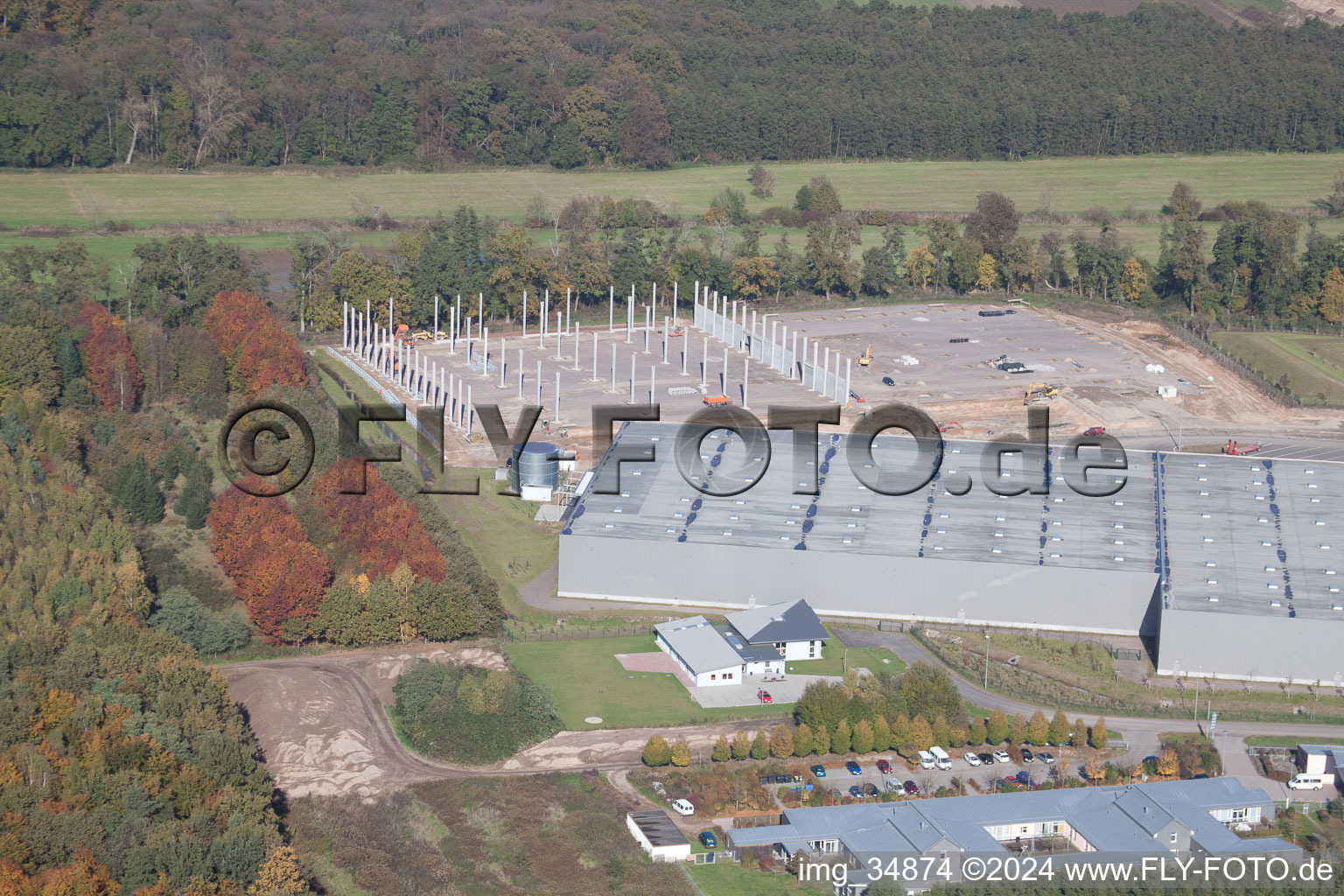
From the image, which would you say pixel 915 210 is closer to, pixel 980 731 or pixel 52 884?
pixel 980 731

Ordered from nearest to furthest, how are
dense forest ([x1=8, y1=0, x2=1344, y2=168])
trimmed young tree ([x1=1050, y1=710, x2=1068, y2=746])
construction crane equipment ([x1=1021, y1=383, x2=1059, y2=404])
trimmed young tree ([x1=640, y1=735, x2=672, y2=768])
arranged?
trimmed young tree ([x1=640, y1=735, x2=672, y2=768]) < trimmed young tree ([x1=1050, y1=710, x2=1068, y2=746]) < construction crane equipment ([x1=1021, y1=383, x2=1059, y2=404]) < dense forest ([x1=8, y1=0, x2=1344, y2=168])

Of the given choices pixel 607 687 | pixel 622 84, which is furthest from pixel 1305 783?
pixel 622 84

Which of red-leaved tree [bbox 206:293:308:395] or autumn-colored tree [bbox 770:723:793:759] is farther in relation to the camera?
red-leaved tree [bbox 206:293:308:395]

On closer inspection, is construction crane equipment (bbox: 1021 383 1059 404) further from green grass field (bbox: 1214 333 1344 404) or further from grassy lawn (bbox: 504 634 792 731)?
grassy lawn (bbox: 504 634 792 731)

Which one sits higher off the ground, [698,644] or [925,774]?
[698,644]

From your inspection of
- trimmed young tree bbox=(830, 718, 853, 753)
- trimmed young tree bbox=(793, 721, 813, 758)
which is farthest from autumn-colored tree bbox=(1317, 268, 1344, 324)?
trimmed young tree bbox=(793, 721, 813, 758)

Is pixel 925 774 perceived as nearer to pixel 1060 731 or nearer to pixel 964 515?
pixel 1060 731

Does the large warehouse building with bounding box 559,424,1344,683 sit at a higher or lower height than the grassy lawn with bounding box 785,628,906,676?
higher
